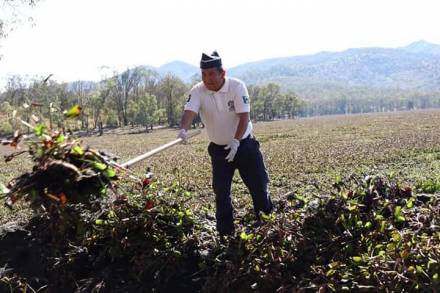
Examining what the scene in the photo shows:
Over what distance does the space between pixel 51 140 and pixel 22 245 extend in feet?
6.68

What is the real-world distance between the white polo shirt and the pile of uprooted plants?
89 cm

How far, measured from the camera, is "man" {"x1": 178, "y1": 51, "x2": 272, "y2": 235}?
482 cm

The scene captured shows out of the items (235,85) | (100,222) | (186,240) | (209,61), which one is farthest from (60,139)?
(235,85)

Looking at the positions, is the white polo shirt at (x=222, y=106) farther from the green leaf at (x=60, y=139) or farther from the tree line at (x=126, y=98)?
the tree line at (x=126, y=98)

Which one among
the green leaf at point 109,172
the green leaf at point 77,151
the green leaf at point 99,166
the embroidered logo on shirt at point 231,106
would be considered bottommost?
the green leaf at point 109,172

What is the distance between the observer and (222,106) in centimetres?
493

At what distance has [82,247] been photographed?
15.9ft

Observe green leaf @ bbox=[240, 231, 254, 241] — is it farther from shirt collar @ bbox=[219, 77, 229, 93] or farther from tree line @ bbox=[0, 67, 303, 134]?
tree line @ bbox=[0, 67, 303, 134]

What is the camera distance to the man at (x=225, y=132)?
4816 millimetres

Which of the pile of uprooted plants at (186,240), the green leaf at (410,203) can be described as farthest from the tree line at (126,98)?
the green leaf at (410,203)

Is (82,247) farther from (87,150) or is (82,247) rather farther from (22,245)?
(87,150)

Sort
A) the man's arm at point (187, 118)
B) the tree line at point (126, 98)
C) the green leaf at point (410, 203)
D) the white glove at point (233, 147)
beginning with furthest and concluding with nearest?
the tree line at point (126, 98) → the man's arm at point (187, 118) → the white glove at point (233, 147) → the green leaf at point (410, 203)

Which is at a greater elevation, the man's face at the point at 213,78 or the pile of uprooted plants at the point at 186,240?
the man's face at the point at 213,78

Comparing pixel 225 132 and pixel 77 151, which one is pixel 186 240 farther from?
pixel 77 151
